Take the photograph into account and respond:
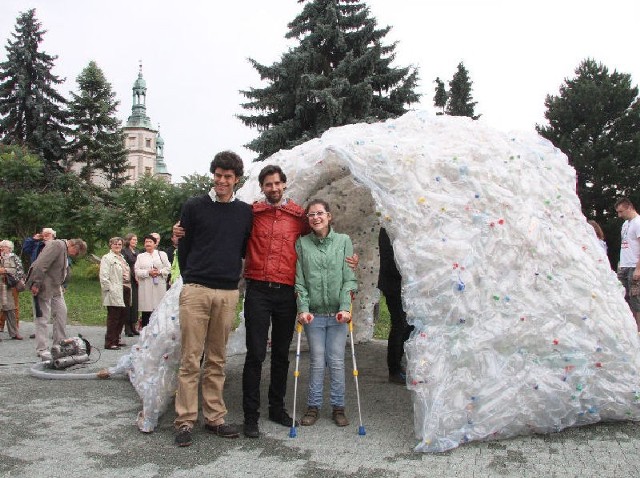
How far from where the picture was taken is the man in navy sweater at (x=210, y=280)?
4.52m

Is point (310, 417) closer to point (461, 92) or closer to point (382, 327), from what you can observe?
point (382, 327)

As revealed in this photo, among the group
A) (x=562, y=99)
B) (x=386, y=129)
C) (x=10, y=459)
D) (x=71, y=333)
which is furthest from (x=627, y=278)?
(x=562, y=99)

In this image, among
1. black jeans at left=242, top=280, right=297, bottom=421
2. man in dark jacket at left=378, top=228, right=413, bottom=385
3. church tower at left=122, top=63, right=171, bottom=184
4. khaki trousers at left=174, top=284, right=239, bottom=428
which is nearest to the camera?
khaki trousers at left=174, top=284, right=239, bottom=428

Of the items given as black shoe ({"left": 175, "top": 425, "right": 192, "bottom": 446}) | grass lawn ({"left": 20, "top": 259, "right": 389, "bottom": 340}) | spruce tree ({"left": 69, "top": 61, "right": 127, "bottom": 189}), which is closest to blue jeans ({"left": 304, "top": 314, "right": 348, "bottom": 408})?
black shoe ({"left": 175, "top": 425, "right": 192, "bottom": 446})

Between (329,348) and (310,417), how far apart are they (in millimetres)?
579

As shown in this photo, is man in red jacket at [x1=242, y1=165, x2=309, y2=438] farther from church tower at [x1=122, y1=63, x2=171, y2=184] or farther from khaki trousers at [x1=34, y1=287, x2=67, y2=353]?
church tower at [x1=122, y1=63, x2=171, y2=184]

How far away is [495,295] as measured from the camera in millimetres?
4566

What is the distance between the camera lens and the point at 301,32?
21.8 m

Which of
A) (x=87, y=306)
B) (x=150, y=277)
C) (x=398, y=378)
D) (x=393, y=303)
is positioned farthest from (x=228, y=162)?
(x=87, y=306)

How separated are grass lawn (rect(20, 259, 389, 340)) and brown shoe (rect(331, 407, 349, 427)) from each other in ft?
17.0

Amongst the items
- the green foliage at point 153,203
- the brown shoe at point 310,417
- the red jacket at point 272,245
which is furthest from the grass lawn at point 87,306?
the red jacket at point 272,245

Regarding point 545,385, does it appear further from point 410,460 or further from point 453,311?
point 410,460

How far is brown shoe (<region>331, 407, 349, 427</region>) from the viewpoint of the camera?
191 inches

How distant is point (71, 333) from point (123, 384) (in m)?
4.97
